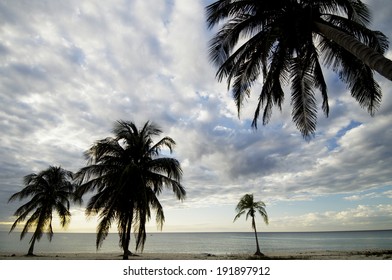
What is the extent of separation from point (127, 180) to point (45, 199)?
15.9 meters

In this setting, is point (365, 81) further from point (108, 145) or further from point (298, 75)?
point (108, 145)

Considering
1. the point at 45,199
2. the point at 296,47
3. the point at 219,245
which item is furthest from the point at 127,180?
the point at 219,245

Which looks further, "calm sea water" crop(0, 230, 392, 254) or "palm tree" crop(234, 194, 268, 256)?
"calm sea water" crop(0, 230, 392, 254)

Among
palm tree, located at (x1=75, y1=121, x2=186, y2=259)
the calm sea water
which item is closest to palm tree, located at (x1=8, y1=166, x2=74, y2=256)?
palm tree, located at (x1=75, y1=121, x2=186, y2=259)

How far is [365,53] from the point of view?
5301 mm

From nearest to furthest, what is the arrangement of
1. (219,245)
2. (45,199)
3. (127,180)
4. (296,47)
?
(296,47) < (127,180) < (45,199) < (219,245)

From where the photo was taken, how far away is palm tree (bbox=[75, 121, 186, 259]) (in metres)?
12.9

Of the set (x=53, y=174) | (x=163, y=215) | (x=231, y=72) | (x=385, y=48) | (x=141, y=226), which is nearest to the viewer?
(x=385, y=48)

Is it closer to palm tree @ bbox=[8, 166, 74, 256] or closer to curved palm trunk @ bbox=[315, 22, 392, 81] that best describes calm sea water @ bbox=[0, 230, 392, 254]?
palm tree @ bbox=[8, 166, 74, 256]

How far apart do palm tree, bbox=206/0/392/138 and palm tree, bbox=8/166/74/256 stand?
21.5 m

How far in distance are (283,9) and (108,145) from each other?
1044 centimetres

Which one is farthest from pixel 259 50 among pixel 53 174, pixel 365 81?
pixel 53 174

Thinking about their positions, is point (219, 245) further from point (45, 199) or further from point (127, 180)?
point (127, 180)
